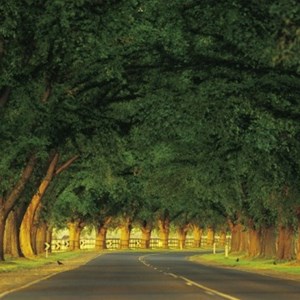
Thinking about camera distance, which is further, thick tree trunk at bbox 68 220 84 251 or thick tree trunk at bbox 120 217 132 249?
thick tree trunk at bbox 120 217 132 249

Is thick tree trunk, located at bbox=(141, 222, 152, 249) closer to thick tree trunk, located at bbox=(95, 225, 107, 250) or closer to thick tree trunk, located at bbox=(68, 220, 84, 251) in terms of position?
thick tree trunk, located at bbox=(95, 225, 107, 250)

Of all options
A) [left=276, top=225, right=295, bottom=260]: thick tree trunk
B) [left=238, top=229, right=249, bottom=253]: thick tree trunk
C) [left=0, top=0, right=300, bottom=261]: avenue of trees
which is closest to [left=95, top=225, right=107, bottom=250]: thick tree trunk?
A: [left=238, top=229, right=249, bottom=253]: thick tree trunk

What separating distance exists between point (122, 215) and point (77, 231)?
7.10 metres

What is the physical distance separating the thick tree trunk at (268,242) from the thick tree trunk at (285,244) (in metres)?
5.84

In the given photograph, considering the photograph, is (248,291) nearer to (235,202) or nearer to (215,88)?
(215,88)

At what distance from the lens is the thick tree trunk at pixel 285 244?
188ft

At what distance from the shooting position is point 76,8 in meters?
24.9

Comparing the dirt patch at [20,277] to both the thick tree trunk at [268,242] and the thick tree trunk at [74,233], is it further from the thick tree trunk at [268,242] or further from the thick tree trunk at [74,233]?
the thick tree trunk at [74,233]

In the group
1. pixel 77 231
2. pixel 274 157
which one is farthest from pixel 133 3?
pixel 77 231

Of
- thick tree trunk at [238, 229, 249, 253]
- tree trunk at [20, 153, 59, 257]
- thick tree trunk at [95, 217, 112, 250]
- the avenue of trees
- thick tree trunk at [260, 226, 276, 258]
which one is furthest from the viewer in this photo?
thick tree trunk at [95, 217, 112, 250]

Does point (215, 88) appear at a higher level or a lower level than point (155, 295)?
higher

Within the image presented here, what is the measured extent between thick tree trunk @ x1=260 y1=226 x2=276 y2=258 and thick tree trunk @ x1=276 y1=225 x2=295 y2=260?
584 centimetres

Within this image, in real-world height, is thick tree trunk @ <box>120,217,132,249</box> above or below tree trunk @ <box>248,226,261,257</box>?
above

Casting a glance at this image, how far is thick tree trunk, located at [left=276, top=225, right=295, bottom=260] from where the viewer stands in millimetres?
57312
